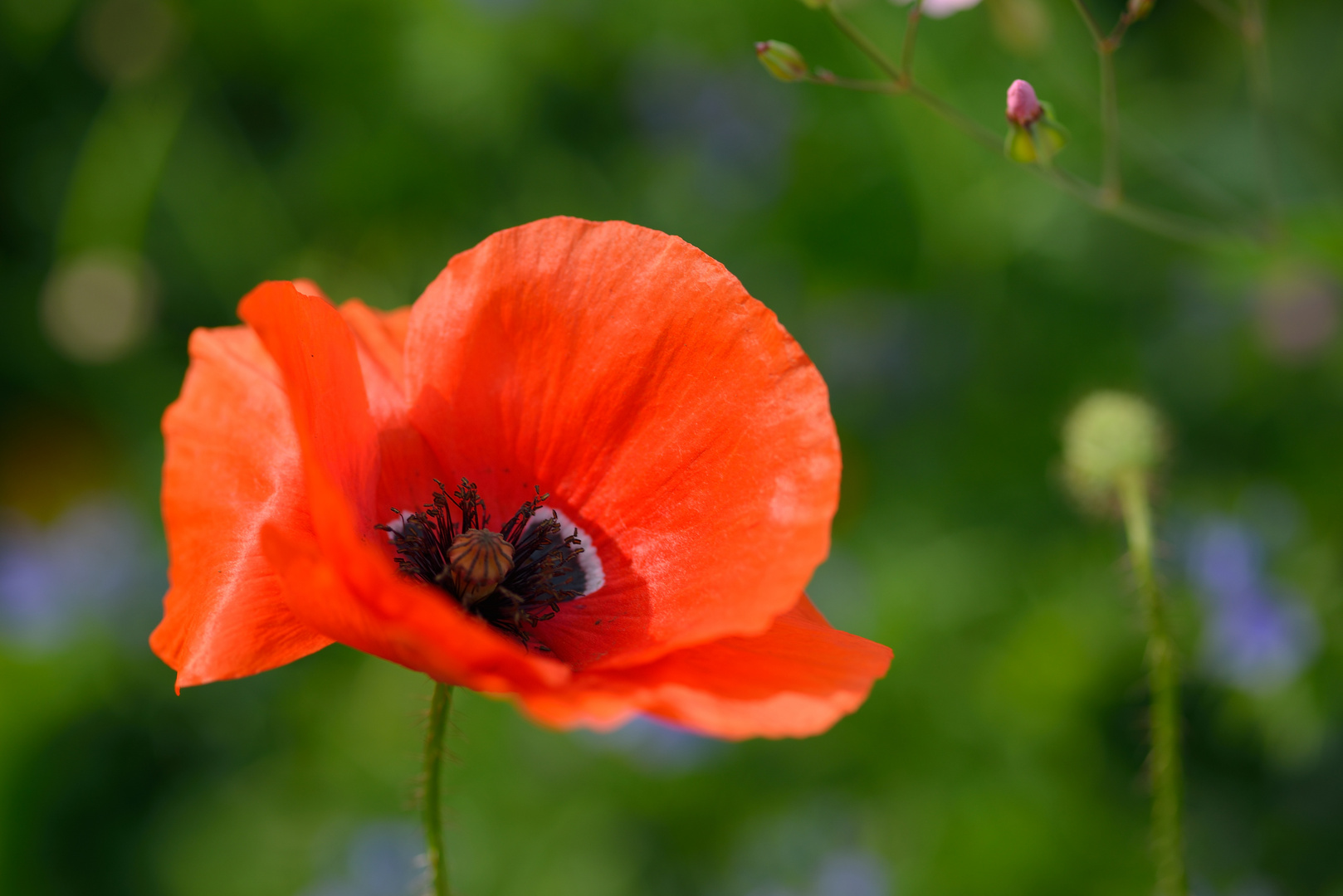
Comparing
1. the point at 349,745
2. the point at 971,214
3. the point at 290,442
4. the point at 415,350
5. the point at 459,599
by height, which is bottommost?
the point at 349,745

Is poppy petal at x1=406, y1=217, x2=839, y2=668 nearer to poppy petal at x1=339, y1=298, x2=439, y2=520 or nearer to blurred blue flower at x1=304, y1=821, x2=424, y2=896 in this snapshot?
poppy petal at x1=339, y1=298, x2=439, y2=520

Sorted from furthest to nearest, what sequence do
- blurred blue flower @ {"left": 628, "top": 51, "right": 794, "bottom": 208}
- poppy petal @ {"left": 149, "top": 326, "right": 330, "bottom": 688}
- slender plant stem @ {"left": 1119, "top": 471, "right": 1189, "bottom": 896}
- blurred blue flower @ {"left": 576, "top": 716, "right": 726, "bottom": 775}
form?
blurred blue flower @ {"left": 628, "top": 51, "right": 794, "bottom": 208}
blurred blue flower @ {"left": 576, "top": 716, "right": 726, "bottom": 775}
slender plant stem @ {"left": 1119, "top": 471, "right": 1189, "bottom": 896}
poppy petal @ {"left": 149, "top": 326, "right": 330, "bottom": 688}

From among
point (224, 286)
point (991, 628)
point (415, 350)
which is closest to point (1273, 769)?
point (991, 628)

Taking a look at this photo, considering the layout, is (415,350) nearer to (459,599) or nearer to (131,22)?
(459,599)

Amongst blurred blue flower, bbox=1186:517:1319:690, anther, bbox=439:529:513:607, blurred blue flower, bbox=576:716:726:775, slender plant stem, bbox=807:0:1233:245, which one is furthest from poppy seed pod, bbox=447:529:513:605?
blurred blue flower, bbox=1186:517:1319:690

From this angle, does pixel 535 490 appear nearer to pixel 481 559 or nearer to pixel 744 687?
pixel 481 559

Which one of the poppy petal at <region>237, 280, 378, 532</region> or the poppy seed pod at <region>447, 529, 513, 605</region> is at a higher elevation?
the poppy petal at <region>237, 280, 378, 532</region>
